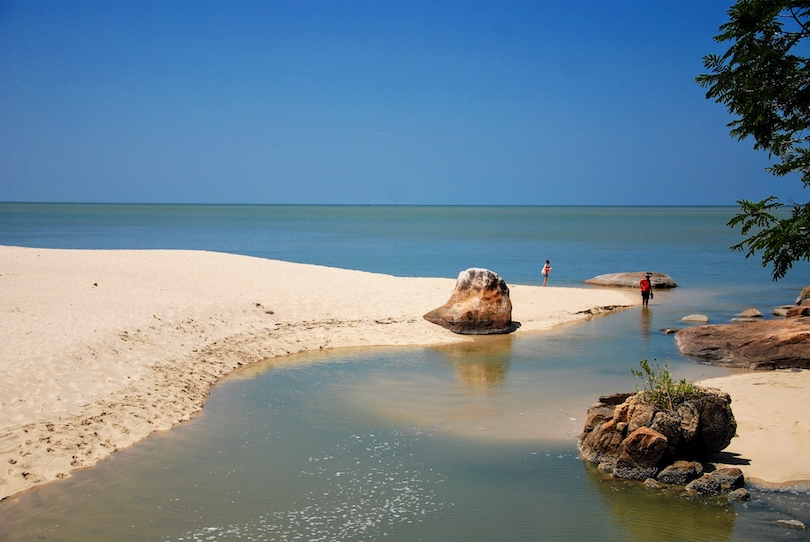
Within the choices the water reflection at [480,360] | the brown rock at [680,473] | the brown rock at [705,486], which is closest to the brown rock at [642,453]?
the brown rock at [680,473]

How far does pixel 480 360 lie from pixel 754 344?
7173mm

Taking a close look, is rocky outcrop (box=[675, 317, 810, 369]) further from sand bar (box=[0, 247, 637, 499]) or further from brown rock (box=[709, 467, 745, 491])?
brown rock (box=[709, 467, 745, 491])

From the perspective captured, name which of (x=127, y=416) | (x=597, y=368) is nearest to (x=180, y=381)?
(x=127, y=416)

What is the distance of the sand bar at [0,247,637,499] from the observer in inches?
462

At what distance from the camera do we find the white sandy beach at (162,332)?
11453mm

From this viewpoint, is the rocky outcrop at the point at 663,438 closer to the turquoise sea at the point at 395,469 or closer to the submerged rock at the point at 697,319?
the turquoise sea at the point at 395,469

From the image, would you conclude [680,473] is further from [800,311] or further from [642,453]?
[800,311]

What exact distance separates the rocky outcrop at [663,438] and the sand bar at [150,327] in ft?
26.1

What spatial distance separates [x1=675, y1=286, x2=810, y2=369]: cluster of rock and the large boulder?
5.42 meters

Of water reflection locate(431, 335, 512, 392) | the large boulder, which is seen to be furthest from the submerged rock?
water reflection locate(431, 335, 512, 392)

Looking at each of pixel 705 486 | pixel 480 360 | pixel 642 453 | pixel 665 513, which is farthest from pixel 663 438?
pixel 480 360

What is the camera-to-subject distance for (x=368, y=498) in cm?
988

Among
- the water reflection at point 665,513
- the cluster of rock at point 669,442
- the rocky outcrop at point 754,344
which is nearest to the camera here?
the water reflection at point 665,513

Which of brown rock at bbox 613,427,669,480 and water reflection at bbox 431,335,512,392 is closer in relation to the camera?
brown rock at bbox 613,427,669,480
